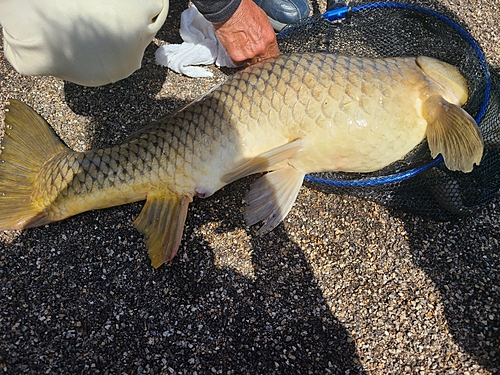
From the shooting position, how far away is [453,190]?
1976 mm

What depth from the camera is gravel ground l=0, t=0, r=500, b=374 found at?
1663 mm

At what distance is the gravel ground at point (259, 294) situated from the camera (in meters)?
1.66

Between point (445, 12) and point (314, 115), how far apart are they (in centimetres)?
169

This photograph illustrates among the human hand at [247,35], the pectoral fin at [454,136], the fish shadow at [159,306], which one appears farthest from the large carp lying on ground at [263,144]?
the human hand at [247,35]

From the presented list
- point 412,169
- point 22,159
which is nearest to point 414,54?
point 412,169

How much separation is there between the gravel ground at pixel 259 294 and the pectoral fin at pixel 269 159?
0.40m

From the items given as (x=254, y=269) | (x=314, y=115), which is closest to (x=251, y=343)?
(x=254, y=269)

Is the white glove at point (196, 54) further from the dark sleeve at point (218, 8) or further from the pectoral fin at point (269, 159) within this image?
the pectoral fin at point (269, 159)


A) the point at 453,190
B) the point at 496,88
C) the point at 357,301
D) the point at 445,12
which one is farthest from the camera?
the point at 445,12

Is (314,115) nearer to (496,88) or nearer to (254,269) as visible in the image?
(254,269)

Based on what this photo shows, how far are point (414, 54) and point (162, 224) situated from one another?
5.36ft

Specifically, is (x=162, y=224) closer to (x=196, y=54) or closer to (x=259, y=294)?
(x=259, y=294)

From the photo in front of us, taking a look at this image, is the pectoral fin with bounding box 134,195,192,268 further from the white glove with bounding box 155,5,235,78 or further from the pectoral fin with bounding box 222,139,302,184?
the white glove with bounding box 155,5,235,78

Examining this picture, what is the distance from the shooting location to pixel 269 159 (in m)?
1.67
